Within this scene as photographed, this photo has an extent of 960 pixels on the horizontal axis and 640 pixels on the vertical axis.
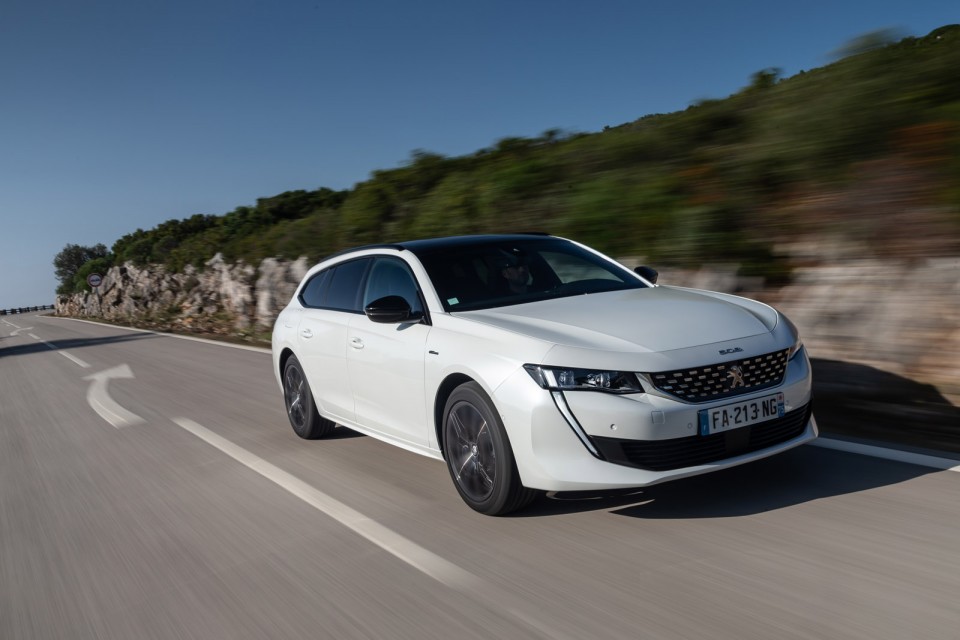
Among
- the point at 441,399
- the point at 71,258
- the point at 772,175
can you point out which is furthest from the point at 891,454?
the point at 71,258

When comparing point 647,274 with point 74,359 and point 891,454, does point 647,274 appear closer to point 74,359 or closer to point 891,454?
point 891,454

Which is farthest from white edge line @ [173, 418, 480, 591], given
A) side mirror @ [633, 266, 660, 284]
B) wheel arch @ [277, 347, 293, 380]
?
Answer: side mirror @ [633, 266, 660, 284]

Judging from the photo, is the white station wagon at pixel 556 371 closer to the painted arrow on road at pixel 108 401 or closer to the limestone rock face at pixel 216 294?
the painted arrow on road at pixel 108 401

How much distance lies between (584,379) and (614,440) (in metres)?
0.31

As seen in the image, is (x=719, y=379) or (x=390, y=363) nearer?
(x=719, y=379)

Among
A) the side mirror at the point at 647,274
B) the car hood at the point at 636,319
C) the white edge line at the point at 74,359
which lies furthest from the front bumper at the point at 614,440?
the white edge line at the point at 74,359

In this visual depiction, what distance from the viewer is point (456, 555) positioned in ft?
13.6

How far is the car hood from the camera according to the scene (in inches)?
168

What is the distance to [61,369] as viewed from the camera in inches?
639

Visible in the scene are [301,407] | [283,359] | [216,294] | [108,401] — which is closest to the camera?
[301,407]

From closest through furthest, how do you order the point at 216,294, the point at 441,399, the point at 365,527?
the point at 365,527 < the point at 441,399 < the point at 216,294

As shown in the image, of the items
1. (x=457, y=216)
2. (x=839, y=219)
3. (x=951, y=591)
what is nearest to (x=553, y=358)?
(x=951, y=591)

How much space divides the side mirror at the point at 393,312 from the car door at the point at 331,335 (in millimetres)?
896

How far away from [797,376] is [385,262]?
2.84 meters
